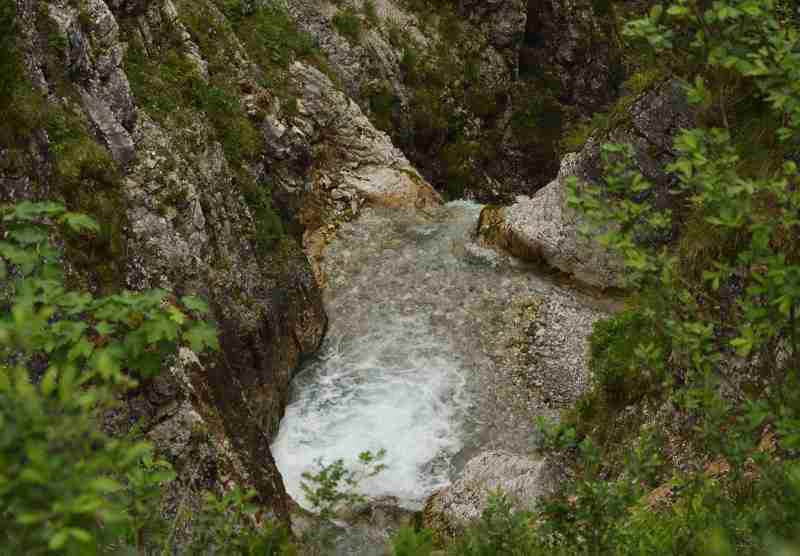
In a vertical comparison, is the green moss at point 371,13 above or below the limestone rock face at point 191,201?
above

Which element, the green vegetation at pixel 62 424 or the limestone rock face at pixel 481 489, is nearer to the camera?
the green vegetation at pixel 62 424

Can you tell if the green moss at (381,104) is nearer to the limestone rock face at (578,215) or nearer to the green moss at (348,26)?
the green moss at (348,26)

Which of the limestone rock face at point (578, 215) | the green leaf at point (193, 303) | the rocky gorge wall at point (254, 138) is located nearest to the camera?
the green leaf at point (193, 303)

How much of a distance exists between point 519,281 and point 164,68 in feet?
35.7

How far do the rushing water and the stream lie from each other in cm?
3

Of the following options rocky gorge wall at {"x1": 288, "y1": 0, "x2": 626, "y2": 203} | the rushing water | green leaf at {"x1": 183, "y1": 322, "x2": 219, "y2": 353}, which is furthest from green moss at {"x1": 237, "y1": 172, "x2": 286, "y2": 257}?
green leaf at {"x1": 183, "y1": 322, "x2": 219, "y2": 353}

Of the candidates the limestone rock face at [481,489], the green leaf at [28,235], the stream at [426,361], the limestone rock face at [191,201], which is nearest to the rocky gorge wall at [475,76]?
the limestone rock face at [191,201]

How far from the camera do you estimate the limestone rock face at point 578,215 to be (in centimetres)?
1634

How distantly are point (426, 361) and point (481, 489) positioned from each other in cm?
599

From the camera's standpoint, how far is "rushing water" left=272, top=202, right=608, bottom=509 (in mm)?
14383

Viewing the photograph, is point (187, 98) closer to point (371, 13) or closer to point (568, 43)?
point (371, 13)

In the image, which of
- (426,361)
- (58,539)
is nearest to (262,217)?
(426,361)

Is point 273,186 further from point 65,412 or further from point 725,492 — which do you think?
point 65,412

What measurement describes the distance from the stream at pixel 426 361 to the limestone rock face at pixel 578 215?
62 cm
